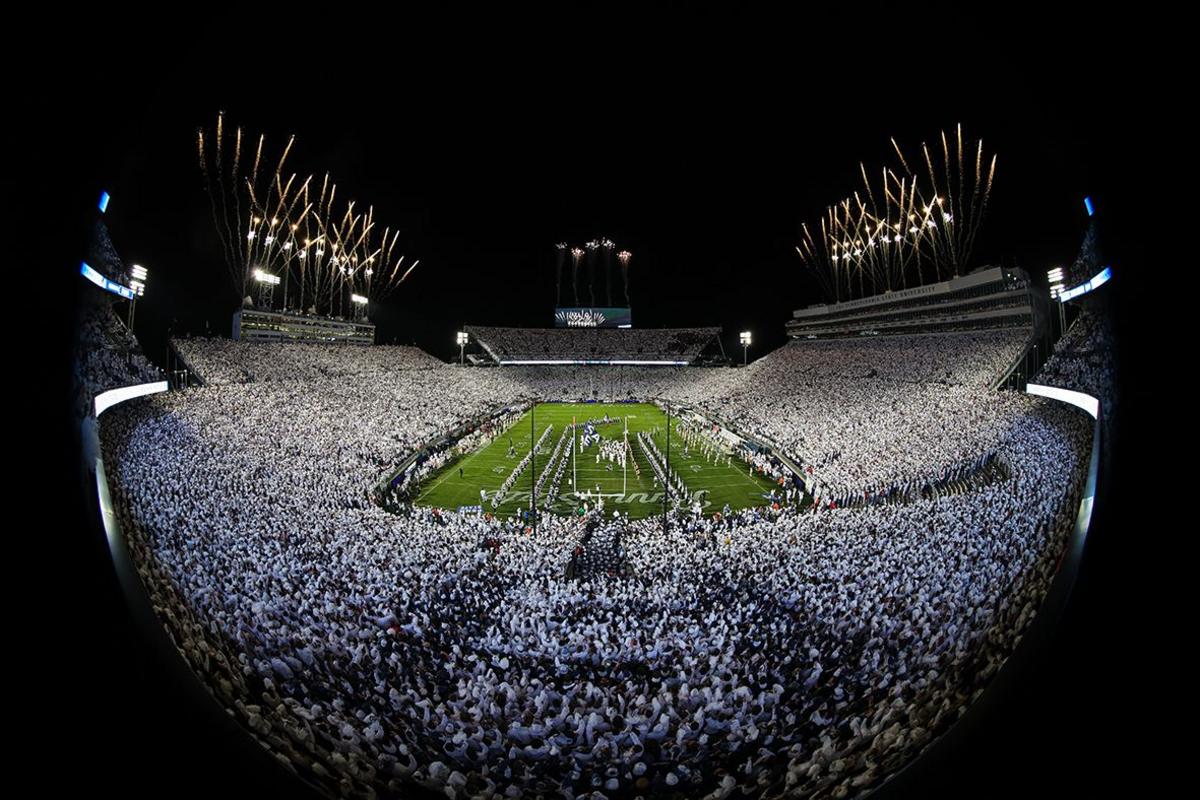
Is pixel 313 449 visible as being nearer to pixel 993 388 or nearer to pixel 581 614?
pixel 581 614

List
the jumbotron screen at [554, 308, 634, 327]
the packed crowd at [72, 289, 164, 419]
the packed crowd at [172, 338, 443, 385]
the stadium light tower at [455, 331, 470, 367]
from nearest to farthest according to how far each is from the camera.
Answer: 1. the packed crowd at [72, 289, 164, 419]
2. the packed crowd at [172, 338, 443, 385]
3. the stadium light tower at [455, 331, 470, 367]
4. the jumbotron screen at [554, 308, 634, 327]

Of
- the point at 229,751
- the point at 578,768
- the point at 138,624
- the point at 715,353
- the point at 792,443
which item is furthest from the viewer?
the point at 715,353

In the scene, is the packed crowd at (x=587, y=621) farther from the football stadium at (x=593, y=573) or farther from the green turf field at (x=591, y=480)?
the green turf field at (x=591, y=480)

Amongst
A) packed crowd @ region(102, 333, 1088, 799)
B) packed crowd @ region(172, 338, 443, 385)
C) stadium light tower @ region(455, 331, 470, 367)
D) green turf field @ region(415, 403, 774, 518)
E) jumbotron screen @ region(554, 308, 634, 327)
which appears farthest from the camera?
jumbotron screen @ region(554, 308, 634, 327)

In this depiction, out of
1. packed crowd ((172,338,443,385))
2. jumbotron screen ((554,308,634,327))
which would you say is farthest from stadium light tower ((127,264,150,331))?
jumbotron screen ((554,308,634,327))

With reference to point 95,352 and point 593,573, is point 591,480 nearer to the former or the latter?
point 593,573

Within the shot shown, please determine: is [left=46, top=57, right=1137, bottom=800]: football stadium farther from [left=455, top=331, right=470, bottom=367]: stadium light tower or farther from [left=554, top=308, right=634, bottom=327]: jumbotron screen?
[left=554, top=308, right=634, bottom=327]: jumbotron screen

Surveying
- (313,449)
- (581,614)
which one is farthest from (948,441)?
(313,449)
